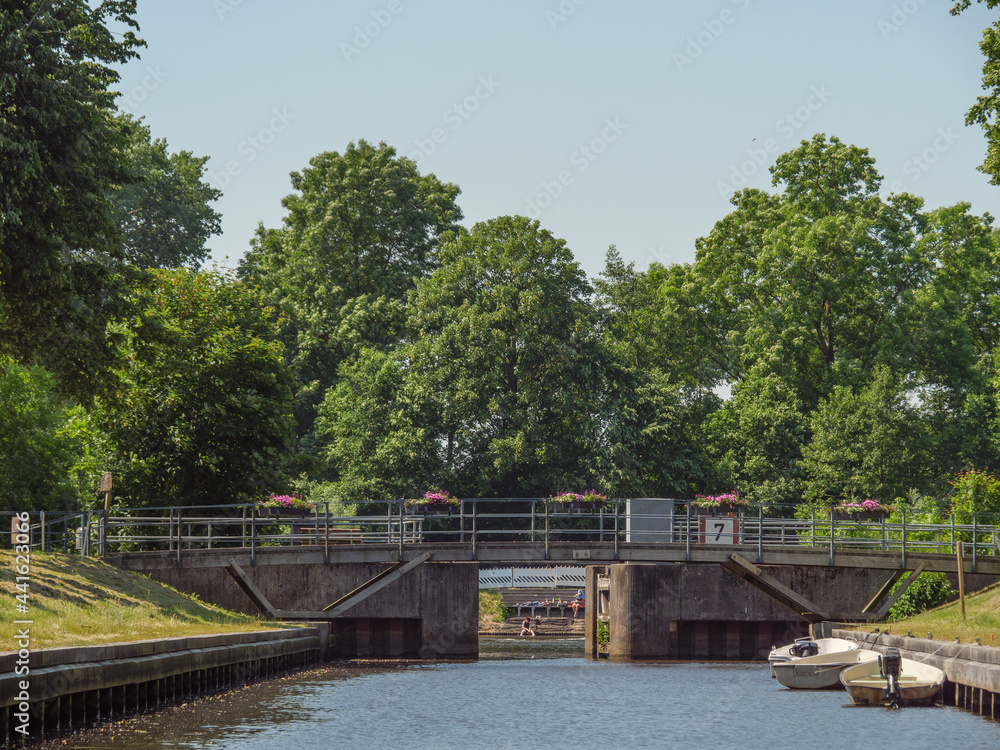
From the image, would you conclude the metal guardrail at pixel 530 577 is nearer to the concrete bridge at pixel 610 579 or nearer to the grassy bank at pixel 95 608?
the concrete bridge at pixel 610 579

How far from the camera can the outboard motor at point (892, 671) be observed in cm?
2738

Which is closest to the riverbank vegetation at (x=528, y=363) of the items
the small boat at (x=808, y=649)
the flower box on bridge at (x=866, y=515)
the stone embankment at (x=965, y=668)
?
the flower box on bridge at (x=866, y=515)

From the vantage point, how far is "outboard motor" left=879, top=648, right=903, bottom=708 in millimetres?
27378

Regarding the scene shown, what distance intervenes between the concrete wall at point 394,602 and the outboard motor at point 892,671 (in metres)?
16.3

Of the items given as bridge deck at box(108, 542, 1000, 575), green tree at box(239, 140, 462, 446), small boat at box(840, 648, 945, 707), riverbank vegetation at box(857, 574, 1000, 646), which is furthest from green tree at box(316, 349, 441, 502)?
small boat at box(840, 648, 945, 707)

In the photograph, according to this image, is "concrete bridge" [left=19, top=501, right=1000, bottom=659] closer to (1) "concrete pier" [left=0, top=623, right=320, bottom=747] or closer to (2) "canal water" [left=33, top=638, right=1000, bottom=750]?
(2) "canal water" [left=33, top=638, right=1000, bottom=750]

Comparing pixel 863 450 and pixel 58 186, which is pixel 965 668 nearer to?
pixel 58 186

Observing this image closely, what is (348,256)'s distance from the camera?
253 feet

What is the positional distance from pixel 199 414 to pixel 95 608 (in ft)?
48.4

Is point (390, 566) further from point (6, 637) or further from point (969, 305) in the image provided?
point (969, 305)

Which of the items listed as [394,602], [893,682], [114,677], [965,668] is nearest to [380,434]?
[394,602]

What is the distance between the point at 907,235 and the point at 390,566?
3993cm

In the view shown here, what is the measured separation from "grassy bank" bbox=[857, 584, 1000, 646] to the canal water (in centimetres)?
277

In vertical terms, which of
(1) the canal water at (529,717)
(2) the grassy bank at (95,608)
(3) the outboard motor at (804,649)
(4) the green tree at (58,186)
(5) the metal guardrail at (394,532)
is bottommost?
(1) the canal water at (529,717)
